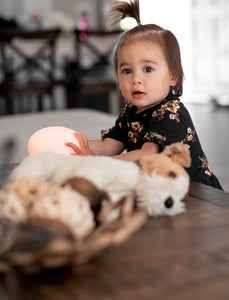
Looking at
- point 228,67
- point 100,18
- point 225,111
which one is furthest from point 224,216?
point 100,18

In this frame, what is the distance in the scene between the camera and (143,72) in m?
1.05

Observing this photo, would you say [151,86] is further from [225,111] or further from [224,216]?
[225,111]

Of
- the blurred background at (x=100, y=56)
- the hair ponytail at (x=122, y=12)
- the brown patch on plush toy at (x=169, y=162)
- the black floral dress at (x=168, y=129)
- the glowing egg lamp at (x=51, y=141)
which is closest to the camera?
the brown patch on plush toy at (x=169, y=162)

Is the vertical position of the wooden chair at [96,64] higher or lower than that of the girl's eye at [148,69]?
lower

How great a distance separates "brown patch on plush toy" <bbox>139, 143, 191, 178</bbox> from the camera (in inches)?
25.0

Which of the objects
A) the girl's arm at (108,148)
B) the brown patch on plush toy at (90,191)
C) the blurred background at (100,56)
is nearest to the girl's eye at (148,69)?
the girl's arm at (108,148)

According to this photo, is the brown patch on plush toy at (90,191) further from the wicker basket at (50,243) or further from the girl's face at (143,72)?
the girl's face at (143,72)

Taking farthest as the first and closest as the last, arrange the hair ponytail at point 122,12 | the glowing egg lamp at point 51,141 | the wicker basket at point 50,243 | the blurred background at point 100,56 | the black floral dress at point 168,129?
the blurred background at point 100,56
the hair ponytail at point 122,12
the black floral dress at point 168,129
the glowing egg lamp at point 51,141
the wicker basket at point 50,243

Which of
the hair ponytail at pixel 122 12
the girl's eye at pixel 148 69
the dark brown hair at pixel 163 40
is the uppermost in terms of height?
the hair ponytail at pixel 122 12

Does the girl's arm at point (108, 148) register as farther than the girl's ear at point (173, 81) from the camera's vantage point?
No

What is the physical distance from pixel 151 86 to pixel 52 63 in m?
2.86

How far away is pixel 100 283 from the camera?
17.7 inches

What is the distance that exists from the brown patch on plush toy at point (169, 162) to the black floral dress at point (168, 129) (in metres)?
0.31

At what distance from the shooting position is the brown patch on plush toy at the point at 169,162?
2.08ft
